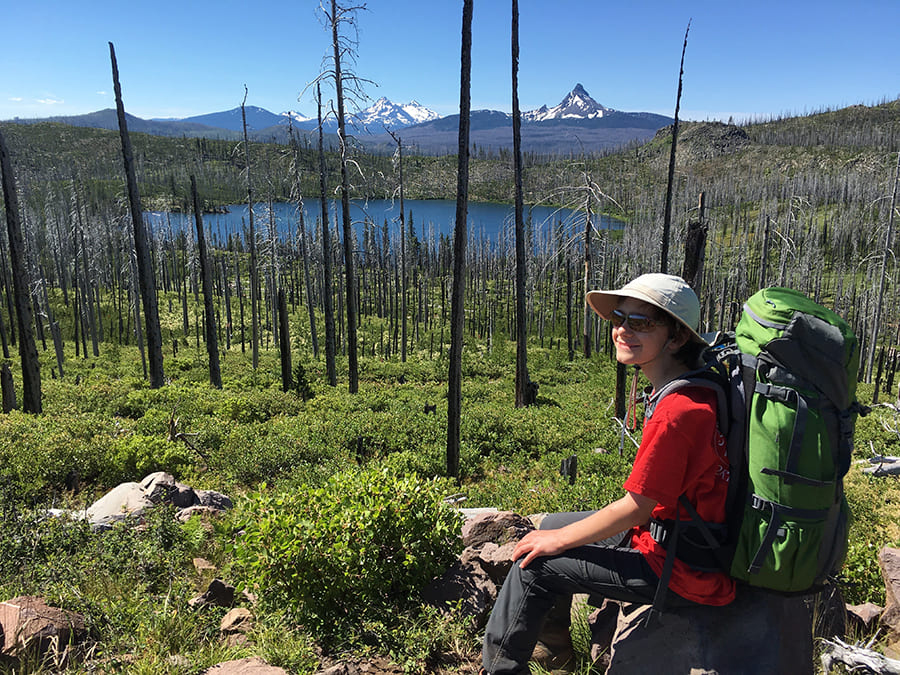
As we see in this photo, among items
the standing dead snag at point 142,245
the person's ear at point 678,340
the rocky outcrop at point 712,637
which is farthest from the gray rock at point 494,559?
the standing dead snag at point 142,245

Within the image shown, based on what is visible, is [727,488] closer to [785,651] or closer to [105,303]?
[785,651]

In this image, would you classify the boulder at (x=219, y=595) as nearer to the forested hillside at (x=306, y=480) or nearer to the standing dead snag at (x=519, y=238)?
the forested hillside at (x=306, y=480)

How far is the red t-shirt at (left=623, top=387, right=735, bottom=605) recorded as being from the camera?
2.33m

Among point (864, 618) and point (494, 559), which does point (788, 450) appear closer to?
→ point (494, 559)

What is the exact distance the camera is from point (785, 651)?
2543 millimetres

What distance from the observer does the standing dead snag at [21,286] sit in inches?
527

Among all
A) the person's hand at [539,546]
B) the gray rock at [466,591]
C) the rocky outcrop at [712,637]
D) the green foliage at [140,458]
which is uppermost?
the person's hand at [539,546]

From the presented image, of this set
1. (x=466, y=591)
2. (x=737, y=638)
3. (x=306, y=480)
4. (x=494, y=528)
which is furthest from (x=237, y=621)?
(x=306, y=480)

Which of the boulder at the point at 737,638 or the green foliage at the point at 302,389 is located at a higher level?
the boulder at the point at 737,638

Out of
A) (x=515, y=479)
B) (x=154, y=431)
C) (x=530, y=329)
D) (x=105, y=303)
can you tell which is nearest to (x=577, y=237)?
(x=515, y=479)

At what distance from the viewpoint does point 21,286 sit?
544 inches

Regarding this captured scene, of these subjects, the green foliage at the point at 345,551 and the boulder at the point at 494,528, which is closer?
the green foliage at the point at 345,551

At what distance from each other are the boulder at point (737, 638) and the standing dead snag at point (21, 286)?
1591 cm

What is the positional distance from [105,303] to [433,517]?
243ft
